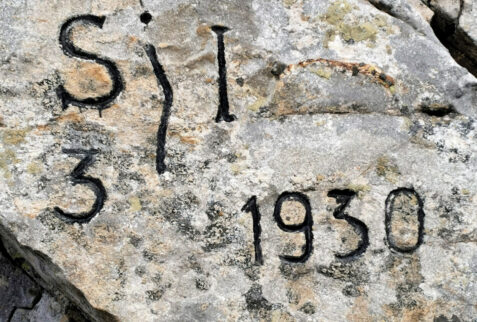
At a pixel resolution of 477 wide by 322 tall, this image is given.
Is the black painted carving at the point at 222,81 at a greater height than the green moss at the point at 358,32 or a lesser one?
lesser

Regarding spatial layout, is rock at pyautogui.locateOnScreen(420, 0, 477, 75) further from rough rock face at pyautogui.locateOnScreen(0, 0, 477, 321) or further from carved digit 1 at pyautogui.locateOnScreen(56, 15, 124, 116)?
carved digit 1 at pyautogui.locateOnScreen(56, 15, 124, 116)

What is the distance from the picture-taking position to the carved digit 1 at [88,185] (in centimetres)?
169

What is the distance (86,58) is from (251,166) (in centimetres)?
47

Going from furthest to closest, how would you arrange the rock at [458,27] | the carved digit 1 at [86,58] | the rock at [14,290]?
the rock at [14,290] < the rock at [458,27] < the carved digit 1 at [86,58]

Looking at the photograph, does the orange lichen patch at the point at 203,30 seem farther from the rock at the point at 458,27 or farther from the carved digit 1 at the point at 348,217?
the rock at the point at 458,27

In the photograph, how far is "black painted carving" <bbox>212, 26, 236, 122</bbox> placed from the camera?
1683 mm

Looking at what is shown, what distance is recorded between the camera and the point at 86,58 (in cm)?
167

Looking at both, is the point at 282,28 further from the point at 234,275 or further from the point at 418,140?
the point at 234,275

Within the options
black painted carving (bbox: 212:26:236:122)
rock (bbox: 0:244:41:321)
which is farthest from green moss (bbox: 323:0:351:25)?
rock (bbox: 0:244:41:321)

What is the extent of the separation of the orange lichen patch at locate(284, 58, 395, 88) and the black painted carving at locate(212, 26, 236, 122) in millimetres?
153

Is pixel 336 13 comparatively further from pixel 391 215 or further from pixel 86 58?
pixel 86 58

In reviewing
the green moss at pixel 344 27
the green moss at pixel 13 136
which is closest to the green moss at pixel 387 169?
the green moss at pixel 344 27

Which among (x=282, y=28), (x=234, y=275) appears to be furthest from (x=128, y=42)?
(x=234, y=275)

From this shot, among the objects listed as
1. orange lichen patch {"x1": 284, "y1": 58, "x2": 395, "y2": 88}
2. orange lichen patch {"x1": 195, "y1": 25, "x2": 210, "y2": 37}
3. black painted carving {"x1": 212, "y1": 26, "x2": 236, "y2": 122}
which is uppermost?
orange lichen patch {"x1": 284, "y1": 58, "x2": 395, "y2": 88}
